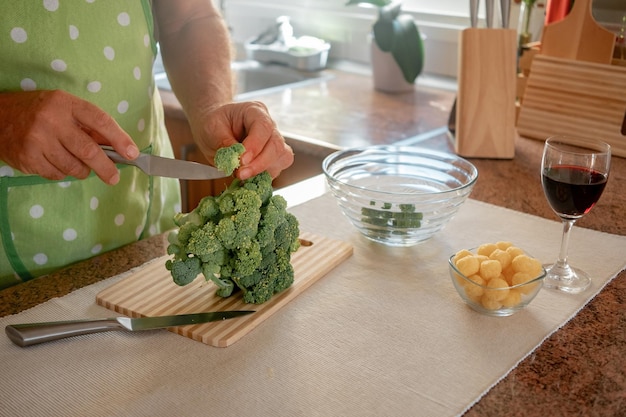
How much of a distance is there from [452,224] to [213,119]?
447 millimetres

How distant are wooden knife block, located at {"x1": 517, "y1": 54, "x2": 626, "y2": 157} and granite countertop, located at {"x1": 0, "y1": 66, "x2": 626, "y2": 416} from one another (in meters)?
0.06

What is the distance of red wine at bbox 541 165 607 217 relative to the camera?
38.1 inches

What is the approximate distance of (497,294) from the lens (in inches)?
35.5

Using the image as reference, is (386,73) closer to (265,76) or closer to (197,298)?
(265,76)

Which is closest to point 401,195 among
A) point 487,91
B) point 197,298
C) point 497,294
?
point 497,294

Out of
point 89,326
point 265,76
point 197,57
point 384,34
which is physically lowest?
point 265,76

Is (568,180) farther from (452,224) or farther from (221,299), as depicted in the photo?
(221,299)

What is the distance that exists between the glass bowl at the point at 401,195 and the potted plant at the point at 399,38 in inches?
39.0

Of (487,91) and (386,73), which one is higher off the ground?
(487,91)

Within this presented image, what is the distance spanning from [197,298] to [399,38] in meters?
1.49

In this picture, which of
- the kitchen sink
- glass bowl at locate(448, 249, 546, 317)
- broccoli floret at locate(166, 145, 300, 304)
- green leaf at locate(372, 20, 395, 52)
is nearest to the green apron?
broccoli floret at locate(166, 145, 300, 304)

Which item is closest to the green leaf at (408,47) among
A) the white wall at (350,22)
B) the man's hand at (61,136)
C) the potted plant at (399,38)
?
the potted plant at (399,38)

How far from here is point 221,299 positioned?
3.14ft

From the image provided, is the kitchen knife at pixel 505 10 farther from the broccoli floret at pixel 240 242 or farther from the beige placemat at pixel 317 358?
the broccoli floret at pixel 240 242
